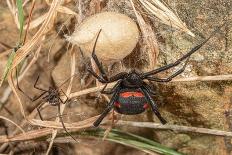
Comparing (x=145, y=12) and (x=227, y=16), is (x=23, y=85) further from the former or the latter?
(x=227, y=16)

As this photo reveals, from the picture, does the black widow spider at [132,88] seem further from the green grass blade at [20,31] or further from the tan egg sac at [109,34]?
the green grass blade at [20,31]

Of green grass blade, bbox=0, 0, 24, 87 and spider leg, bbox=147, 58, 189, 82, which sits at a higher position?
green grass blade, bbox=0, 0, 24, 87

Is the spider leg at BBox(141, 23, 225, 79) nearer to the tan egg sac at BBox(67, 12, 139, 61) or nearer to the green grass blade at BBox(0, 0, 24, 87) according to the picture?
the tan egg sac at BBox(67, 12, 139, 61)

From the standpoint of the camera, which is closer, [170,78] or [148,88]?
[170,78]

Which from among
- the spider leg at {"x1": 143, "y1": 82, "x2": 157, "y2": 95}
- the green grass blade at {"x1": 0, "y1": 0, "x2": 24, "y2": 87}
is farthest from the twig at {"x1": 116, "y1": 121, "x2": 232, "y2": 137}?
the green grass blade at {"x1": 0, "y1": 0, "x2": 24, "y2": 87}

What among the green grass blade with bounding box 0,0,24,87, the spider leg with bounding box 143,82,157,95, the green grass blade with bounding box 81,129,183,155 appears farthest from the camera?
the green grass blade with bounding box 81,129,183,155

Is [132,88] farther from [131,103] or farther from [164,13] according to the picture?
[164,13]

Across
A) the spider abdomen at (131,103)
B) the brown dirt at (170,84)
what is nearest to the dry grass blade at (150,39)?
the brown dirt at (170,84)

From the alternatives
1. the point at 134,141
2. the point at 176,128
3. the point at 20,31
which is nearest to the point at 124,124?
the point at 134,141
